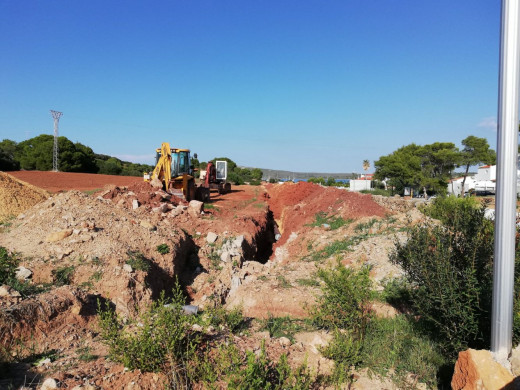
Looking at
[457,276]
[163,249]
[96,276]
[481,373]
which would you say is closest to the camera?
[481,373]

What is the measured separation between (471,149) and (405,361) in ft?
113

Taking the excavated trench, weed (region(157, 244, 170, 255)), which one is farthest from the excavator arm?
weed (region(157, 244, 170, 255))

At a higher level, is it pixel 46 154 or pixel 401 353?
pixel 46 154

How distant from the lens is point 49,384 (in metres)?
3.55

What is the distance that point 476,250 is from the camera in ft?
14.3

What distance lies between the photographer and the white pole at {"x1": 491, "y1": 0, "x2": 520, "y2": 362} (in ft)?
10.2

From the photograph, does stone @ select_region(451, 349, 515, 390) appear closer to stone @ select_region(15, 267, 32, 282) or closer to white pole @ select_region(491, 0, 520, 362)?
white pole @ select_region(491, 0, 520, 362)

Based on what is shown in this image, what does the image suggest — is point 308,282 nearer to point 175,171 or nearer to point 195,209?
point 195,209

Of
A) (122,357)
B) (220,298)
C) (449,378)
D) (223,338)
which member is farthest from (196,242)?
(449,378)

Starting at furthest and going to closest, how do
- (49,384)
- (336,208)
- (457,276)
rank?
(336,208), (457,276), (49,384)

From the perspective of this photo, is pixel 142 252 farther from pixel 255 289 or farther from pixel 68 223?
pixel 255 289

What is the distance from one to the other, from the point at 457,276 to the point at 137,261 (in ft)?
23.9

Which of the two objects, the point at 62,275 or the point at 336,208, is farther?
the point at 336,208

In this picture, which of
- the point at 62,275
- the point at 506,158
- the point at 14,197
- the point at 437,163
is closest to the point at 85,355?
the point at 62,275
